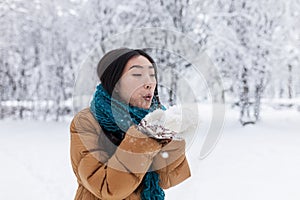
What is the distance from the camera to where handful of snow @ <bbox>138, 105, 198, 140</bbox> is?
1285 millimetres

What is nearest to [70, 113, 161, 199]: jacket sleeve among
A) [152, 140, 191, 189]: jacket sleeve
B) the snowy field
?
[152, 140, 191, 189]: jacket sleeve

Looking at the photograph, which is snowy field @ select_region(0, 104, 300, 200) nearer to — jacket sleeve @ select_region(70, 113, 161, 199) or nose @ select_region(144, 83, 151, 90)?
nose @ select_region(144, 83, 151, 90)

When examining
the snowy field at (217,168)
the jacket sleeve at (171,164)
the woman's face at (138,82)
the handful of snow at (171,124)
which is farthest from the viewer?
the snowy field at (217,168)

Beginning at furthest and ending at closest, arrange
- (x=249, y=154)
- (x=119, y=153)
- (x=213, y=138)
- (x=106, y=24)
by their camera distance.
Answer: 1. (x=106, y=24)
2. (x=249, y=154)
3. (x=213, y=138)
4. (x=119, y=153)

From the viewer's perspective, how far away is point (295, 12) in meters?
12.1

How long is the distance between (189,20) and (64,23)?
589cm

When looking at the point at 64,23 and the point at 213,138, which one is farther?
the point at 64,23

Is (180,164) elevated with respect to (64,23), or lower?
lower

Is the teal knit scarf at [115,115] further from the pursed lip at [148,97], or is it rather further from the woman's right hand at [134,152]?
the woman's right hand at [134,152]

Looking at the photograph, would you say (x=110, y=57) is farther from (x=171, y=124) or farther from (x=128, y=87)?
(x=171, y=124)

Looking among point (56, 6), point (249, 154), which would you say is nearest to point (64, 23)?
point (56, 6)

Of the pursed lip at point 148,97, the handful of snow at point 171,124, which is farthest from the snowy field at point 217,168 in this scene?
the handful of snow at point 171,124

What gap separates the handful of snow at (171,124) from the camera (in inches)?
50.6

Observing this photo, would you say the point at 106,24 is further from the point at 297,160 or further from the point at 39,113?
the point at 297,160
